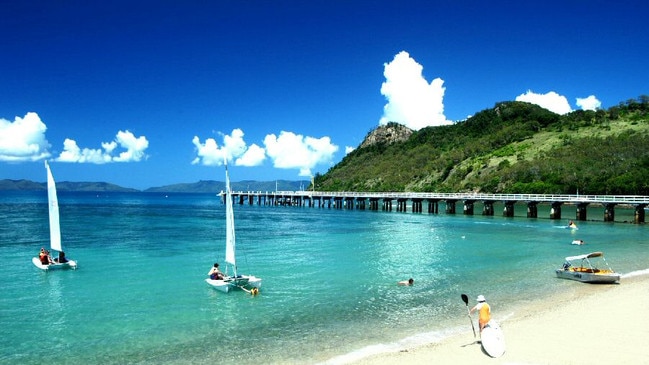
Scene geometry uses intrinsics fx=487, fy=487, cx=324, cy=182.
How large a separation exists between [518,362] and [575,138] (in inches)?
5385

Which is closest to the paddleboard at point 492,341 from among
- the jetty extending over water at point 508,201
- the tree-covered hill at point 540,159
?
the jetty extending over water at point 508,201

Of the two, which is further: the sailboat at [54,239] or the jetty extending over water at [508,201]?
the jetty extending over water at [508,201]

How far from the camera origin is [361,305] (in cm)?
2316

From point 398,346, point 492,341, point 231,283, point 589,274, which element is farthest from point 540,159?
point 492,341

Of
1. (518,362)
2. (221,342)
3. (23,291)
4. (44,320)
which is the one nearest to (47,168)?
(23,291)

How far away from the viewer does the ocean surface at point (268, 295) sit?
17250 mm

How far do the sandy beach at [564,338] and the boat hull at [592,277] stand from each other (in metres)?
3.20

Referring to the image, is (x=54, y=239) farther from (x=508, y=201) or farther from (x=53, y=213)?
(x=508, y=201)

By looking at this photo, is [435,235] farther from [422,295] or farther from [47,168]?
[47,168]

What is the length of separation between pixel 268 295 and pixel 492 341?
42.1 ft

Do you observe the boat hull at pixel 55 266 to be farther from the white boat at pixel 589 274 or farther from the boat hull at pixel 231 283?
the white boat at pixel 589 274

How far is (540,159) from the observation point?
4990 inches

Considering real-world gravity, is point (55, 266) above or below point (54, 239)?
below

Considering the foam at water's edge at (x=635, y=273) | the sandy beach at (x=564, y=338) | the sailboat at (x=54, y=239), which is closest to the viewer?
the sandy beach at (x=564, y=338)
